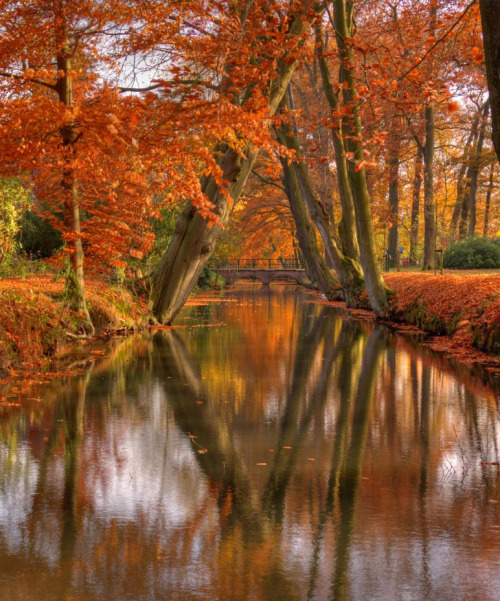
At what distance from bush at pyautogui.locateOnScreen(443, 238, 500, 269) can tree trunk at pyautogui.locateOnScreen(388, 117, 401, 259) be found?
452cm

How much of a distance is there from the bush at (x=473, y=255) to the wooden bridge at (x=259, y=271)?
25336 mm

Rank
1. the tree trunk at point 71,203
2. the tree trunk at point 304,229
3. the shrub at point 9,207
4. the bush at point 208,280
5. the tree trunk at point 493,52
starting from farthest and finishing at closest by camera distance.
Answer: the bush at point 208,280
the tree trunk at point 304,229
the tree trunk at point 71,203
the shrub at point 9,207
the tree trunk at point 493,52

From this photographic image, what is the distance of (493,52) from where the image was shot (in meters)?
5.77

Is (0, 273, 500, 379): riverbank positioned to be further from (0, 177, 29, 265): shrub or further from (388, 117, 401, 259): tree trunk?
(388, 117, 401, 259): tree trunk

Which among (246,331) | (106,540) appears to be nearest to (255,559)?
(106,540)

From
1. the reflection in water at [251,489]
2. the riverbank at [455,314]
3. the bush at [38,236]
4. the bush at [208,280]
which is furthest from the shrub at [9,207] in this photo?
the bush at [208,280]

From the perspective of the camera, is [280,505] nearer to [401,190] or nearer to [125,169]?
[125,169]

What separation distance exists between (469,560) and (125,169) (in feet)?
38.3

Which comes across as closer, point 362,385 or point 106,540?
point 106,540

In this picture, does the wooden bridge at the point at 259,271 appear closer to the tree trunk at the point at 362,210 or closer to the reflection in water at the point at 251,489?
the tree trunk at the point at 362,210

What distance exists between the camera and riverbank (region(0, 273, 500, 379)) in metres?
11.6

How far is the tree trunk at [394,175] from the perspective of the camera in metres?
35.3

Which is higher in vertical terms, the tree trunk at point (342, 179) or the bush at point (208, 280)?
the tree trunk at point (342, 179)

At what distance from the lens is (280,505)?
5121 mm
